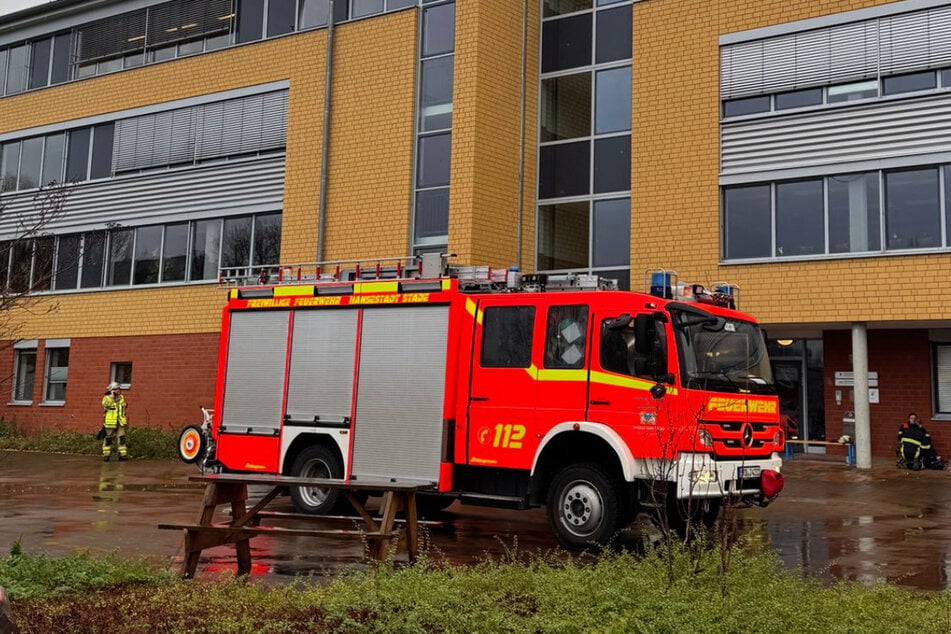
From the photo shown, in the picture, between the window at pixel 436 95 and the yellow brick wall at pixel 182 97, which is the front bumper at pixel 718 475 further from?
the yellow brick wall at pixel 182 97

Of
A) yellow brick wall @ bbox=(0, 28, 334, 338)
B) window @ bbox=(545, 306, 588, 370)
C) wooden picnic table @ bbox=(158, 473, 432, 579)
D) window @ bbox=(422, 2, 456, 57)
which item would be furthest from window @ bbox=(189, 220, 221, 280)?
wooden picnic table @ bbox=(158, 473, 432, 579)

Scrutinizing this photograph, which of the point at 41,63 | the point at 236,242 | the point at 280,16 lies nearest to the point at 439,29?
the point at 280,16

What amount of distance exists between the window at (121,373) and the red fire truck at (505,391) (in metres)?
14.6

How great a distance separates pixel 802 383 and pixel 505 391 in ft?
40.1

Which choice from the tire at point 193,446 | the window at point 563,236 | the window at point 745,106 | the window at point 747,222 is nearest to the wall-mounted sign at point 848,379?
the window at point 747,222

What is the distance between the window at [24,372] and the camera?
29047 mm

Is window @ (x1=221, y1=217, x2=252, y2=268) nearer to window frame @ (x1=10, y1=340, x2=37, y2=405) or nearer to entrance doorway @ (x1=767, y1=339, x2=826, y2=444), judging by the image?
window frame @ (x1=10, y1=340, x2=37, y2=405)

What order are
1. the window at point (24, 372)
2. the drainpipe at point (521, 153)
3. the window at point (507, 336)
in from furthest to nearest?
the window at point (24, 372) < the drainpipe at point (521, 153) < the window at point (507, 336)

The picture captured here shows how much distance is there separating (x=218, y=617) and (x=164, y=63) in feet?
76.9

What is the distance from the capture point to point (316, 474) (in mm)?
12477

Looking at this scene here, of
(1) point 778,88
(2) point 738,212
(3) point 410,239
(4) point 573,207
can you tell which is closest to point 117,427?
(3) point 410,239

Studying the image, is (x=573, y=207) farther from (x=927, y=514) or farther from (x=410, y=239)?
(x=927, y=514)

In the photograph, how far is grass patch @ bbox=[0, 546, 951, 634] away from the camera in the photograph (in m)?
5.84

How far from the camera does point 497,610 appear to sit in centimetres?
609
